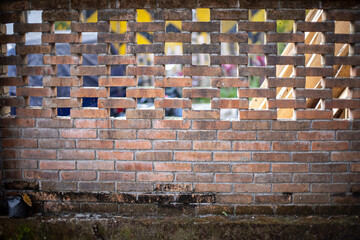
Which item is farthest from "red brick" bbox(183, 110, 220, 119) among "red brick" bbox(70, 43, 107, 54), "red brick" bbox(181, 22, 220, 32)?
"red brick" bbox(70, 43, 107, 54)

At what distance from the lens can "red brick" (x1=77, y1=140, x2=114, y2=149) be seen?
2.76 meters

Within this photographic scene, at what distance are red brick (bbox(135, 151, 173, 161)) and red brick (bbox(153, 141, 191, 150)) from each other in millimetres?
46

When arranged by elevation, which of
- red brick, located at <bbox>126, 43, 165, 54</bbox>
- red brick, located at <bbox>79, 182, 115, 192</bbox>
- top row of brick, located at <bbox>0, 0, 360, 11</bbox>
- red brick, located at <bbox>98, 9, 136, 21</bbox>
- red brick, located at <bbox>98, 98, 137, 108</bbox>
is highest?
top row of brick, located at <bbox>0, 0, 360, 11</bbox>

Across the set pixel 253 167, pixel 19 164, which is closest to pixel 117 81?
pixel 19 164

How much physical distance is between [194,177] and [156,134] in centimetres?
51

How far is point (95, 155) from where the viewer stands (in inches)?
109

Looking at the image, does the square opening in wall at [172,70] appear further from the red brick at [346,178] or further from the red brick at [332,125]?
the red brick at [346,178]

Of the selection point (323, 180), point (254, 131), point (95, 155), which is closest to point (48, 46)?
point (95, 155)

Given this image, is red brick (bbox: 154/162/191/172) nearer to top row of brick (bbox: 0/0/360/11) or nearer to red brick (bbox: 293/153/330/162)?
red brick (bbox: 293/153/330/162)

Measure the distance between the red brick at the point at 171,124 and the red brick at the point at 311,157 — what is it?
0.99 metres

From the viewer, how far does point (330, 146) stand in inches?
107

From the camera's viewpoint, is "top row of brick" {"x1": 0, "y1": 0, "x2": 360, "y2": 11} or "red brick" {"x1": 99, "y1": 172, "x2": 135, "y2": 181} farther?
"red brick" {"x1": 99, "y1": 172, "x2": 135, "y2": 181}

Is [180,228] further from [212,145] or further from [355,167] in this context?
[355,167]

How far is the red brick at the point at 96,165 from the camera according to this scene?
2771 millimetres
